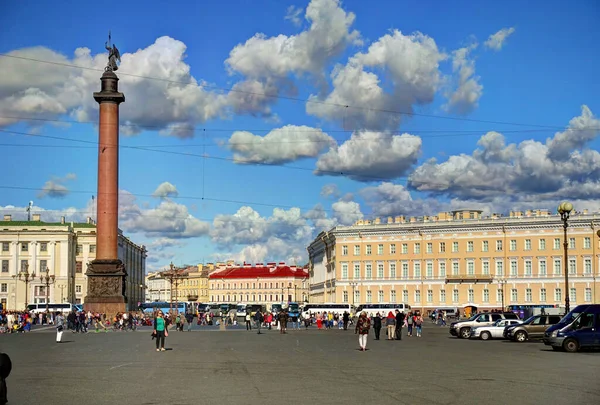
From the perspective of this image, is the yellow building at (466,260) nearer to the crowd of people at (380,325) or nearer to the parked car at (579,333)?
the crowd of people at (380,325)

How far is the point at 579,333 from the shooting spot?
3238cm

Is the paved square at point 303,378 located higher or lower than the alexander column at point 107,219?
lower

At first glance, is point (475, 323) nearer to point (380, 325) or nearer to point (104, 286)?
point (380, 325)

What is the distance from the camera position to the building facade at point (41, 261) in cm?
12262

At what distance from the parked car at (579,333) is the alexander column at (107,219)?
121 ft

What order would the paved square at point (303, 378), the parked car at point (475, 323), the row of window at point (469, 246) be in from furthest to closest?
the row of window at point (469, 246) → the parked car at point (475, 323) → the paved square at point (303, 378)

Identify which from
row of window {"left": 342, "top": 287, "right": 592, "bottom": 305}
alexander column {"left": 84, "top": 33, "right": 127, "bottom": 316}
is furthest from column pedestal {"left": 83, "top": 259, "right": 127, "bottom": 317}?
row of window {"left": 342, "top": 287, "right": 592, "bottom": 305}

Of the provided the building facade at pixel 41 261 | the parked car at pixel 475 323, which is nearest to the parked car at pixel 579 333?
the parked car at pixel 475 323

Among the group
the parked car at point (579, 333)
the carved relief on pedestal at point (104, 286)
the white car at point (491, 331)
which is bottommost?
the white car at point (491, 331)

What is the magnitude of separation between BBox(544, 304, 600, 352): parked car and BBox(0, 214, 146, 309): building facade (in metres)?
93.8

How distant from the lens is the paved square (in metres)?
16.5

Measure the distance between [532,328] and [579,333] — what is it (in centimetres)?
1037

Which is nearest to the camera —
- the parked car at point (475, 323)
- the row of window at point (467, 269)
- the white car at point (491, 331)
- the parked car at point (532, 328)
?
the parked car at point (532, 328)

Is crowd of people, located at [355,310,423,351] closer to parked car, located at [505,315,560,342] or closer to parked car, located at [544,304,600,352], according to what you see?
parked car, located at [505,315,560,342]
